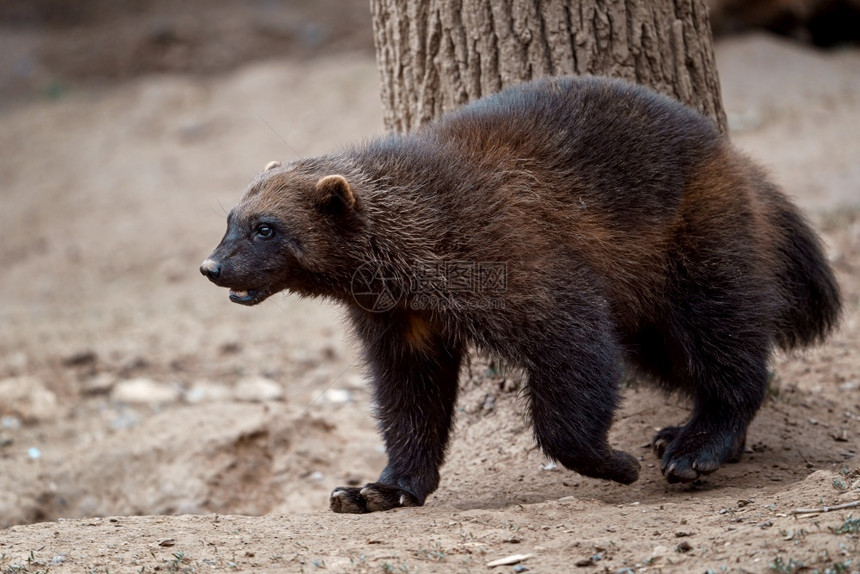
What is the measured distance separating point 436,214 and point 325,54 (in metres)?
12.9

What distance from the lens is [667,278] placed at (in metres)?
4.70

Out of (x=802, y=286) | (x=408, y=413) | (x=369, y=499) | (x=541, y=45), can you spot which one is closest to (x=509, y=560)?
(x=369, y=499)

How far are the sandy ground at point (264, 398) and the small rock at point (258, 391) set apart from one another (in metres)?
0.03

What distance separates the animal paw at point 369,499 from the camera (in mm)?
4602

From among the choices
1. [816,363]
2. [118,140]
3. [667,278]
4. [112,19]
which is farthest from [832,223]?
[112,19]

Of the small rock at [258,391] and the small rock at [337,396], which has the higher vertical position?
the small rock at [258,391]

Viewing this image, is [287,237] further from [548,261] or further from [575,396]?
[575,396]

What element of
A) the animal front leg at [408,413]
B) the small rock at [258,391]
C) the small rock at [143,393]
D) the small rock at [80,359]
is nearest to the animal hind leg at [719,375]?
the animal front leg at [408,413]

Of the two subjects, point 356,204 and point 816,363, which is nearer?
point 356,204

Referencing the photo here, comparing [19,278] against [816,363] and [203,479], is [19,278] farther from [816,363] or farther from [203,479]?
[816,363]

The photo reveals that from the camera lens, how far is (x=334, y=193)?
14.0 feet

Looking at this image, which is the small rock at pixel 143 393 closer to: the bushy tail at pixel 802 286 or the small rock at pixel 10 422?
the small rock at pixel 10 422

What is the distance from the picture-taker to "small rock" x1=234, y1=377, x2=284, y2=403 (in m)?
7.47

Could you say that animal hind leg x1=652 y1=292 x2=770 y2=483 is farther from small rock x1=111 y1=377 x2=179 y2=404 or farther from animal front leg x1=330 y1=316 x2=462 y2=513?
small rock x1=111 y1=377 x2=179 y2=404
